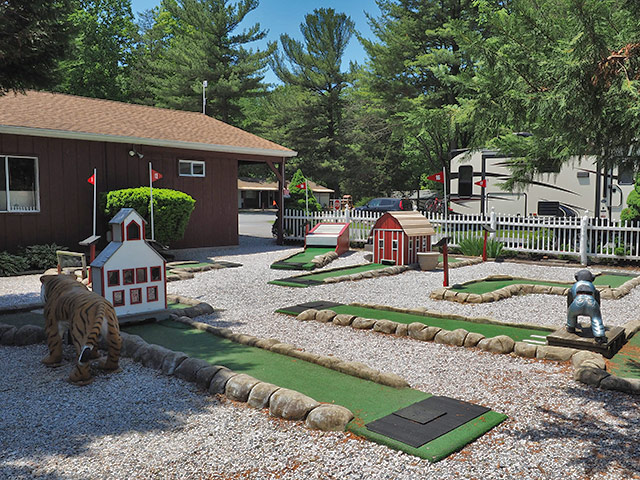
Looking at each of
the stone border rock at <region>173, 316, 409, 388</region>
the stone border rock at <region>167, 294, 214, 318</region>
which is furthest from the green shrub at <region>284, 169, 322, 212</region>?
the stone border rock at <region>173, 316, 409, 388</region>

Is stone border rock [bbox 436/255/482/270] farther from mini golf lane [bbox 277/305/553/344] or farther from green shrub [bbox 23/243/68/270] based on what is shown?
green shrub [bbox 23/243/68/270]

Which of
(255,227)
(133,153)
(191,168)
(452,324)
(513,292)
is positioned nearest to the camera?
(452,324)

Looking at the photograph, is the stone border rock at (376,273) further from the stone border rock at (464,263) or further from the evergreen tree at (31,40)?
the evergreen tree at (31,40)

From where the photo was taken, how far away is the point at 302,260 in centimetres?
1279

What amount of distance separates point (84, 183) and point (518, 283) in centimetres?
1021

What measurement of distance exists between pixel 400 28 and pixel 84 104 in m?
18.4

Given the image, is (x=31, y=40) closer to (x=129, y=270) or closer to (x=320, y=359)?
(x=129, y=270)

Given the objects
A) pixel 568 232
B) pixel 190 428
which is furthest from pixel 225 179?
pixel 190 428

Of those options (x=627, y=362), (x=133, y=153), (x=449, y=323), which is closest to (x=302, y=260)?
(x=133, y=153)

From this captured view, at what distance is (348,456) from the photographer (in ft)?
11.2

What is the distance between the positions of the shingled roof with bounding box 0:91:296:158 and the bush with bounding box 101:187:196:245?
1.64 metres

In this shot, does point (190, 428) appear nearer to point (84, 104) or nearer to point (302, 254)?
point (302, 254)

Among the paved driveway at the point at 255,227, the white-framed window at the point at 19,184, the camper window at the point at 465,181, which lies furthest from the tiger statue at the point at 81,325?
the camper window at the point at 465,181

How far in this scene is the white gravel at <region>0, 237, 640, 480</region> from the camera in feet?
10.7
